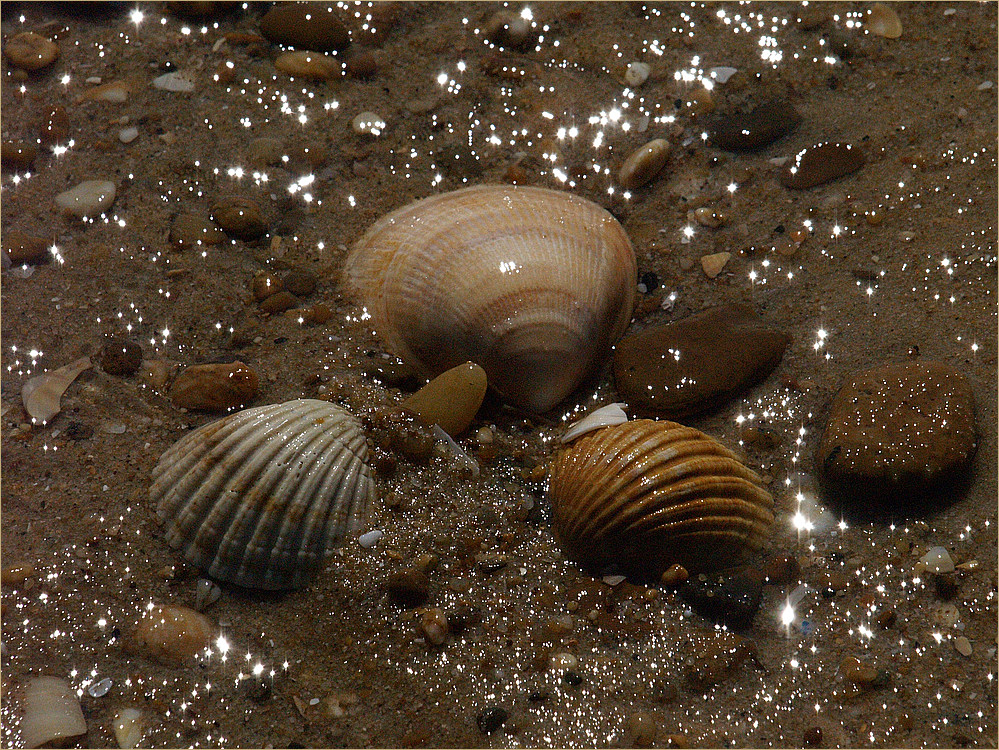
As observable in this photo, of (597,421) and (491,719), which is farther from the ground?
(597,421)

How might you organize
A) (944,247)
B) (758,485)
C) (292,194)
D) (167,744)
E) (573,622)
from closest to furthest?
(167,744)
(573,622)
(758,485)
(944,247)
(292,194)

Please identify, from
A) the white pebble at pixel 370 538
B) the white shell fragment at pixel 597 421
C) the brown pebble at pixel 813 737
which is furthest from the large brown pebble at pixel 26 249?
the brown pebble at pixel 813 737

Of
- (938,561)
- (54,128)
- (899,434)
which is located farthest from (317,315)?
(938,561)

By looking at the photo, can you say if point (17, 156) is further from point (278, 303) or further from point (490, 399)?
point (490, 399)

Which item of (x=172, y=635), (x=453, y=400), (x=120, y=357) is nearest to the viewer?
(x=172, y=635)

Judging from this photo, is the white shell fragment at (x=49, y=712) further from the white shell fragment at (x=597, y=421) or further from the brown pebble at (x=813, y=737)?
the brown pebble at (x=813, y=737)

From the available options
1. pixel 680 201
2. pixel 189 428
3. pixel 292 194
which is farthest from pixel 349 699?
pixel 680 201

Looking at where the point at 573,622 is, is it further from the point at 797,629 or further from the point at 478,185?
the point at 478,185
